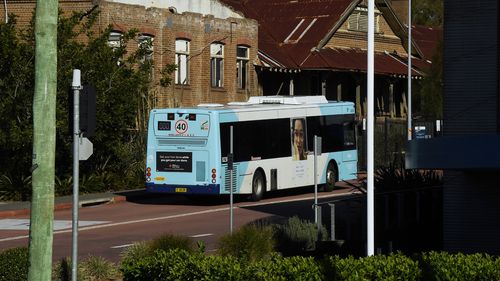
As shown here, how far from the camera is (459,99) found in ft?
68.7

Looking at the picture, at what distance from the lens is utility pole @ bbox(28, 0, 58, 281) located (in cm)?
1697

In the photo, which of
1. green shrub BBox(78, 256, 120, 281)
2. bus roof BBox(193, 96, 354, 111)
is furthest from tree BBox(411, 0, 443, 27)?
green shrub BBox(78, 256, 120, 281)

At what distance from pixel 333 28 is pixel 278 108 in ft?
68.0

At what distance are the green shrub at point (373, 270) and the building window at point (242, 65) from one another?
118 feet

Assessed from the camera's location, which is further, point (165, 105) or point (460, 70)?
point (165, 105)

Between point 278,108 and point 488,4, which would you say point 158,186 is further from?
point 488,4

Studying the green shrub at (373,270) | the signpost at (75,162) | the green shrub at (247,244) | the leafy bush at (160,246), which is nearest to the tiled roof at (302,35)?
the green shrub at (247,244)

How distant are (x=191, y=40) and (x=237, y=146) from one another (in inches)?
572

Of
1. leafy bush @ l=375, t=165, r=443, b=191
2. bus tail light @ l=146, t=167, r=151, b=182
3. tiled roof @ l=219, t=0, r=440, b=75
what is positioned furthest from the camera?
tiled roof @ l=219, t=0, r=440, b=75

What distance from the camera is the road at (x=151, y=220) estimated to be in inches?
1055

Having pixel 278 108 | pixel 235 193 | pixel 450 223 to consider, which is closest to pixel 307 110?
pixel 278 108

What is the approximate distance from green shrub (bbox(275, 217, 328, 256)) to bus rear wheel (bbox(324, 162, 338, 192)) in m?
14.9

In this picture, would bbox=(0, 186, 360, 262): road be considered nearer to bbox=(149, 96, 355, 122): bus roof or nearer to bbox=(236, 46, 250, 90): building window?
bbox=(149, 96, 355, 122): bus roof

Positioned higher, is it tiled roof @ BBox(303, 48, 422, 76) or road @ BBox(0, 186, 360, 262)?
tiled roof @ BBox(303, 48, 422, 76)
